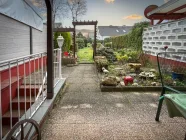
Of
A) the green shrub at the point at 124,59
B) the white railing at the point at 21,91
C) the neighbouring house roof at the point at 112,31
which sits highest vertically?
the neighbouring house roof at the point at 112,31

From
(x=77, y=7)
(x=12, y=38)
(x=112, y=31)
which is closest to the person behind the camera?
(x=12, y=38)

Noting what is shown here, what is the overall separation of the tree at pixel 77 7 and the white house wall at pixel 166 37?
6.78 metres

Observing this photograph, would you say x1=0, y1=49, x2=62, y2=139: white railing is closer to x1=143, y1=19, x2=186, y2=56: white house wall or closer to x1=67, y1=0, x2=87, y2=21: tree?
x1=143, y1=19, x2=186, y2=56: white house wall

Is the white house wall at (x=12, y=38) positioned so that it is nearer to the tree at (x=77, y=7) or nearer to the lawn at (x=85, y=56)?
the lawn at (x=85, y=56)

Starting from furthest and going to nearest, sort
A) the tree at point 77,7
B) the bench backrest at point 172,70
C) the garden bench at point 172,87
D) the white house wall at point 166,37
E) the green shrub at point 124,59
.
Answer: the tree at point 77,7 < the green shrub at point 124,59 < the white house wall at point 166,37 < the bench backrest at point 172,70 < the garden bench at point 172,87

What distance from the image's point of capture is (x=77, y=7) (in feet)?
47.0

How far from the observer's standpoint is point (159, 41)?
7691 mm

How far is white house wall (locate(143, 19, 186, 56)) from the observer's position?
5762 millimetres

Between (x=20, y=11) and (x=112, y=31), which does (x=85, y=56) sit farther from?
(x=112, y=31)

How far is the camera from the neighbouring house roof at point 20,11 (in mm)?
3892

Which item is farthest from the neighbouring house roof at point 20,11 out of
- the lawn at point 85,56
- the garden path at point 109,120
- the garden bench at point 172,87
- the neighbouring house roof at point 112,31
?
the neighbouring house roof at point 112,31

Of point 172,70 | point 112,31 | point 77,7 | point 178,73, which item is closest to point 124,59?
point 178,73

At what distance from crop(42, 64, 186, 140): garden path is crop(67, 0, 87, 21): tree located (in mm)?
11391

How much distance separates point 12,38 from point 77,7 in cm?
1048
